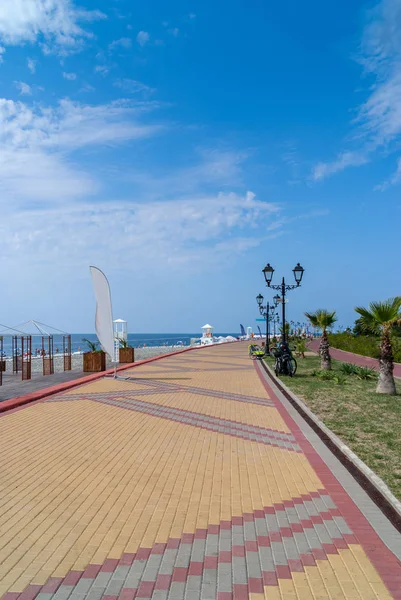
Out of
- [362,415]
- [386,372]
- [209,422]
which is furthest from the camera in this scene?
[386,372]

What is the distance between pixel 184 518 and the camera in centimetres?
425

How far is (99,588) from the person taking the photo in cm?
314

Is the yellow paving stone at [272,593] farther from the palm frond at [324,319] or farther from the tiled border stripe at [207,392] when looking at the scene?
the palm frond at [324,319]

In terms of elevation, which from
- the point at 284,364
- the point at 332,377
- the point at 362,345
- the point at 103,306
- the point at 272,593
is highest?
the point at 103,306

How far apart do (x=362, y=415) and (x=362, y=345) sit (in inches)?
761

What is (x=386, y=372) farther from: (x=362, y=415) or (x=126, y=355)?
(x=126, y=355)

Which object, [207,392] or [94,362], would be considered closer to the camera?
[207,392]

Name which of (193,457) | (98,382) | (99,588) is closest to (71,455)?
(193,457)

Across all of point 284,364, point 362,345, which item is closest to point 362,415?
point 284,364

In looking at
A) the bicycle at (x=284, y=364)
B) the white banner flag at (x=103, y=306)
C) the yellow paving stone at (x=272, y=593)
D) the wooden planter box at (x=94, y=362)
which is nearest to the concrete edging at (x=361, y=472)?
the yellow paving stone at (x=272, y=593)

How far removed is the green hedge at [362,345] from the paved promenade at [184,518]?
1530 centimetres

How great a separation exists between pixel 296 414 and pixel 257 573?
6090 millimetres

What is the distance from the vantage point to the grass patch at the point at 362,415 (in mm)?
5945

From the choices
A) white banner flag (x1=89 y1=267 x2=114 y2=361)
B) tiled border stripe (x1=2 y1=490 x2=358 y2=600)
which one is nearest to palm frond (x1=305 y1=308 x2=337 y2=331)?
white banner flag (x1=89 y1=267 x2=114 y2=361)
